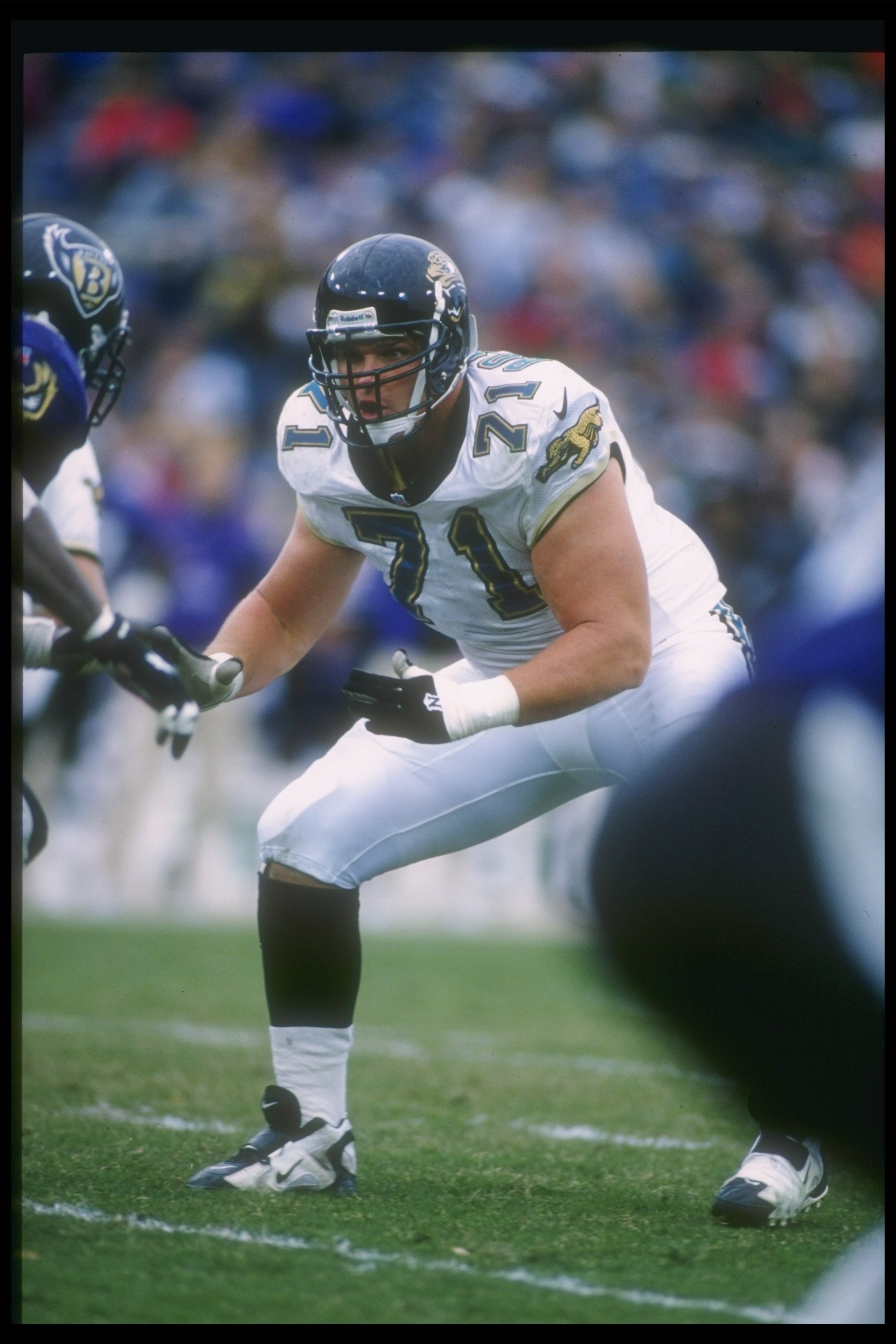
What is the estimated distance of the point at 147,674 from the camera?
2.72 meters

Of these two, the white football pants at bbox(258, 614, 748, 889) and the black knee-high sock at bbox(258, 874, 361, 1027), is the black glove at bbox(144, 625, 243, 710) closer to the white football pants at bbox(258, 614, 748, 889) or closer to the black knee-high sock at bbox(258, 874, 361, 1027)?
the white football pants at bbox(258, 614, 748, 889)

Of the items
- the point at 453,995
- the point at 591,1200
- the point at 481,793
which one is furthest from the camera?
the point at 453,995

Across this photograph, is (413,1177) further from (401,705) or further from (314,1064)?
(401,705)

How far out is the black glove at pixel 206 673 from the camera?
2896 millimetres

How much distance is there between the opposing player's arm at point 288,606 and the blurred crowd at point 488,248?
144 inches

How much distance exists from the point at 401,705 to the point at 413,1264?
32.7 inches

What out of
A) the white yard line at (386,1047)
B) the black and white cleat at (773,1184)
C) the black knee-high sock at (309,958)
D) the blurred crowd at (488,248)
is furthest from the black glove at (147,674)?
the blurred crowd at (488,248)

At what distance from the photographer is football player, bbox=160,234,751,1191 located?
9.03 feet

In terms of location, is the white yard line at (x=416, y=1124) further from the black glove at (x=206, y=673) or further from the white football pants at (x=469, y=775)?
the black glove at (x=206, y=673)
